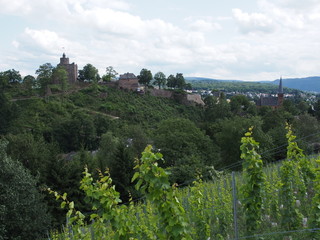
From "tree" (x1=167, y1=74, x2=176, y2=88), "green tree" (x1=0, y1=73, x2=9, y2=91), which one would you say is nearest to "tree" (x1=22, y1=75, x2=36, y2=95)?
"green tree" (x1=0, y1=73, x2=9, y2=91)

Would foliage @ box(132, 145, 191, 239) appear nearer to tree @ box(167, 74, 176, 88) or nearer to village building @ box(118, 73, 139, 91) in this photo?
village building @ box(118, 73, 139, 91)

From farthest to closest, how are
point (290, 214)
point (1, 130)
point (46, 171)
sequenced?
point (1, 130) < point (46, 171) < point (290, 214)

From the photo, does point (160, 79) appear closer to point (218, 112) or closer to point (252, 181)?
point (218, 112)

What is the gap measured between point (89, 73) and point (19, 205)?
67.1 m

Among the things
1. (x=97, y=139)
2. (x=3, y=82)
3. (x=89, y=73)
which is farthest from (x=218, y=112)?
(x=3, y=82)

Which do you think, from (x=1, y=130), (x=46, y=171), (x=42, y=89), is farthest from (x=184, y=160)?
(x=42, y=89)

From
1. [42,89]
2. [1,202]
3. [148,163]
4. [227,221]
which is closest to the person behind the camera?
[148,163]

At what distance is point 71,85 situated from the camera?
72938mm

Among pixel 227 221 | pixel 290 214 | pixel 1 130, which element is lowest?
pixel 1 130

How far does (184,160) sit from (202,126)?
19814 mm

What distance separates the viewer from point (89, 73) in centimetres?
7969

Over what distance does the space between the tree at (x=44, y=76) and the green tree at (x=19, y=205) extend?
50.5 metres

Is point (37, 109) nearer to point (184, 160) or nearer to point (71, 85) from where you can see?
point (71, 85)

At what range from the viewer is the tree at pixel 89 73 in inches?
3150
